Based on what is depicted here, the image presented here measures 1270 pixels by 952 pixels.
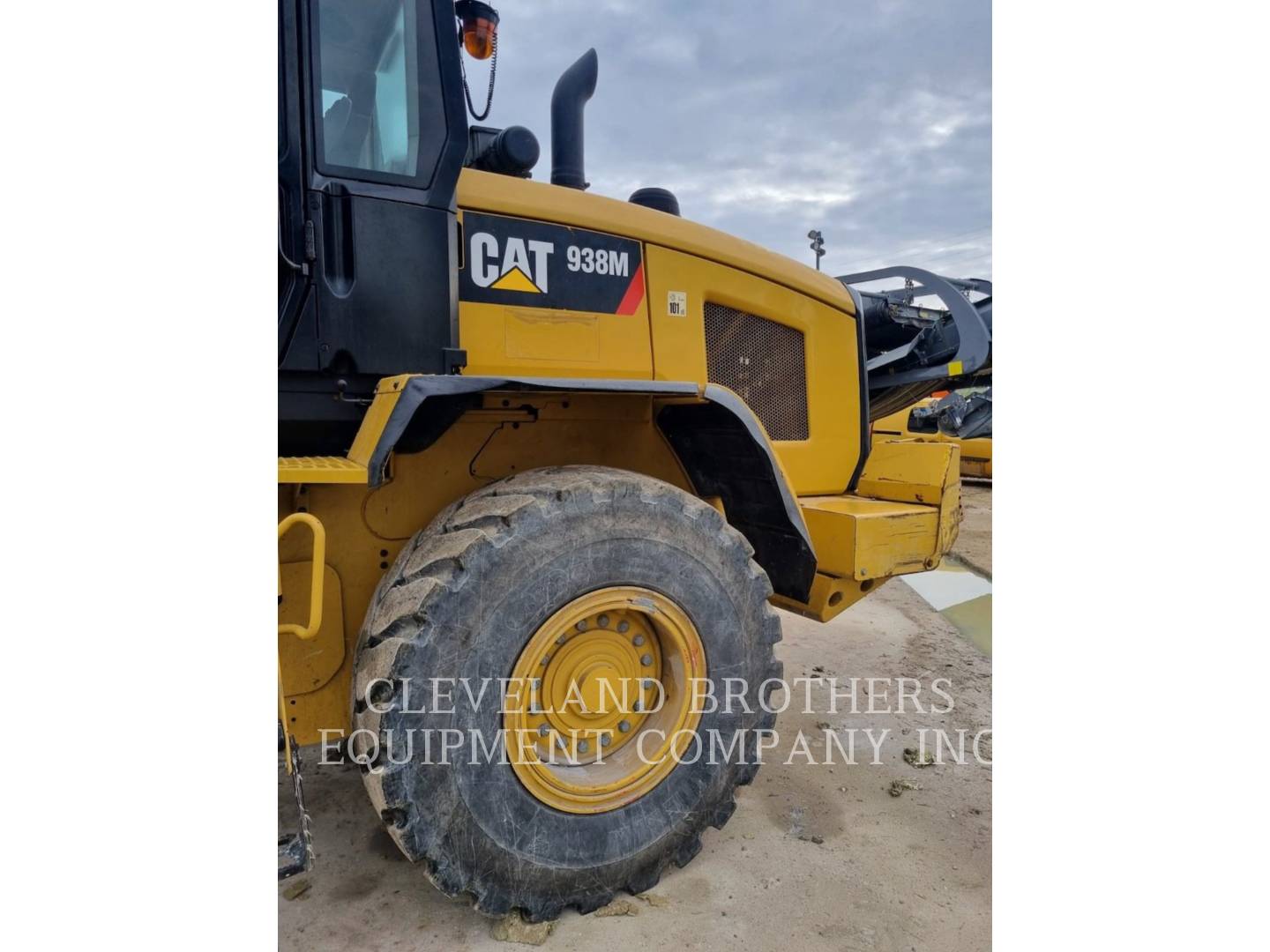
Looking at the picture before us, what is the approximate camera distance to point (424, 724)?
2008 millimetres

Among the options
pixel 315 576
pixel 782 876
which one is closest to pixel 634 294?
pixel 315 576

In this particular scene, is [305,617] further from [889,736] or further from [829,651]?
[829,651]

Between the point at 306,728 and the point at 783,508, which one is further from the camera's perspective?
the point at 783,508

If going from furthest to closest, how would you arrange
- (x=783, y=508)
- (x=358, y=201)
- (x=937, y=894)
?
(x=783, y=508)
(x=937, y=894)
(x=358, y=201)

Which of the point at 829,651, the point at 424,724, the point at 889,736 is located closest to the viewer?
the point at 424,724

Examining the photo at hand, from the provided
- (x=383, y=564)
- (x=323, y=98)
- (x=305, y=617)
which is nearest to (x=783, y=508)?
(x=383, y=564)

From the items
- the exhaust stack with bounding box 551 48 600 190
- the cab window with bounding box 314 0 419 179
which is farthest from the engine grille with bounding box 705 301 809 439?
the cab window with bounding box 314 0 419 179

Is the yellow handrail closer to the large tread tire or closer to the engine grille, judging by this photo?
the large tread tire

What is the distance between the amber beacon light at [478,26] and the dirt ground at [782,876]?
263 cm

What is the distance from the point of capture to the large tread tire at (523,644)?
6.59 feet

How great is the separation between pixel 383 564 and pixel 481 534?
0.56m

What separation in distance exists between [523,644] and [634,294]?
1338 mm

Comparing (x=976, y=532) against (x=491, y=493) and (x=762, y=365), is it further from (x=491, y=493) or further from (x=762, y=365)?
(x=491, y=493)

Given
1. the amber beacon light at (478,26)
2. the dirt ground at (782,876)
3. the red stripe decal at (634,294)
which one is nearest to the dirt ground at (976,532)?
the dirt ground at (782,876)
